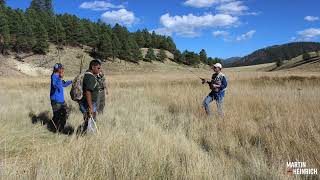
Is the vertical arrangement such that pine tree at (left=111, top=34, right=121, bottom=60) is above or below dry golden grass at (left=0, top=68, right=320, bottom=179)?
above

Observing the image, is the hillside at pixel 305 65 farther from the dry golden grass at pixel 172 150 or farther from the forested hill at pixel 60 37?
the dry golden grass at pixel 172 150

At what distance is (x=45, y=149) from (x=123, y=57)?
94.4m

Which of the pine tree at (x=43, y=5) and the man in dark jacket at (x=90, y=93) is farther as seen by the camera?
the pine tree at (x=43, y=5)

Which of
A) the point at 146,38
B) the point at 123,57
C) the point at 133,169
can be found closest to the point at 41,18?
the point at 123,57

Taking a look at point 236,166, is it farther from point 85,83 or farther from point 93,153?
point 85,83

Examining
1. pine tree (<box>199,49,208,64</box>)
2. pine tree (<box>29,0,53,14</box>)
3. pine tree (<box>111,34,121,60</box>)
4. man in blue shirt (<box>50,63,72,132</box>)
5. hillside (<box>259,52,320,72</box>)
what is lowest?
hillside (<box>259,52,320,72</box>)

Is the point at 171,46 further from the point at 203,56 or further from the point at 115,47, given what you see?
the point at 115,47

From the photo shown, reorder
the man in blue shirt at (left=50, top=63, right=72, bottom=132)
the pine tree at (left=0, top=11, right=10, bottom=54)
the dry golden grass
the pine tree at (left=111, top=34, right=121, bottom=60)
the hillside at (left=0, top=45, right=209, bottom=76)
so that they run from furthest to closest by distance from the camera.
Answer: the pine tree at (left=111, top=34, right=121, bottom=60) < the pine tree at (left=0, top=11, right=10, bottom=54) < the hillside at (left=0, top=45, right=209, bottom=76) < the man in blue shirt at (left=50, top=63, right=72, bottom=132) < the dry golden grass

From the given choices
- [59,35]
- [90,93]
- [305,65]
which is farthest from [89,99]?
[59,35]

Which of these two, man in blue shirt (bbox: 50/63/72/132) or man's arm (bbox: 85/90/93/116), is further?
man in blue shirt (bbox: 50/63/72/132)

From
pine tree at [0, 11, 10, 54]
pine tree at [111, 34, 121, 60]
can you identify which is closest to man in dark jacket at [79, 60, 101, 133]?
pine tree at [0, 11, 10, 54]

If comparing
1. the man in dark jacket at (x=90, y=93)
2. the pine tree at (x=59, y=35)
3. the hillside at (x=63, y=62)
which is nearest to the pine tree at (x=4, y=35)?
the hillside at (x=63, y=62)

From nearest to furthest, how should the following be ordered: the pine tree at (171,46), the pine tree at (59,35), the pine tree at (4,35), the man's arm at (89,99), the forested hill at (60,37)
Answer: the man's arm at (89,99) → the pine tree at (4,35) → the forested hill at (60,37) → the pine tree at (59,35) → the pine tree at (171,46)

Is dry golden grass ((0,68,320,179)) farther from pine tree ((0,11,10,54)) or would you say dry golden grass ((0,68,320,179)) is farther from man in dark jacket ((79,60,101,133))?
pine tree ((0,11,10,54))
